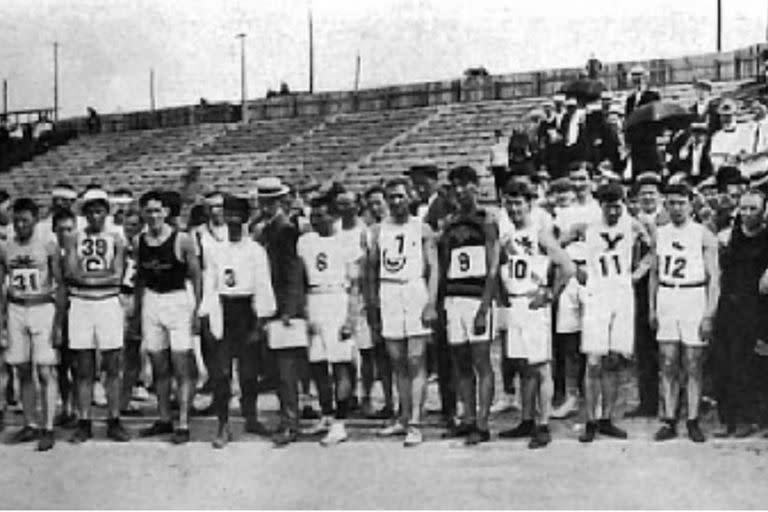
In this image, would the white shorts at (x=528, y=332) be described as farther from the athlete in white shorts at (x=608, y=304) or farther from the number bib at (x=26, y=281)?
the number bib at (x=26, y=281)

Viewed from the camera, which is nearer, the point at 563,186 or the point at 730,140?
the point at 563,186

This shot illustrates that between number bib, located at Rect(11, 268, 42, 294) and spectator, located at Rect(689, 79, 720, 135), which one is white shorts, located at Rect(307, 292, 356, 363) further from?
spectator, located at Rect(689, 79, 720, 135)

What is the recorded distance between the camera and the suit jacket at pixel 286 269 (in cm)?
571

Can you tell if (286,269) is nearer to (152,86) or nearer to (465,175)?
(465,175)

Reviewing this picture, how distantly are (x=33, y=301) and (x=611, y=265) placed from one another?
3.20 m

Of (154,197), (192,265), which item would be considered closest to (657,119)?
(192,265)

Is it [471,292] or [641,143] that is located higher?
[641,143]

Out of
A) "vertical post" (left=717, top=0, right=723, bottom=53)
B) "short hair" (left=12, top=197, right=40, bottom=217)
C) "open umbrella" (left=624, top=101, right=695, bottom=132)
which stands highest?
"vertical post" (left=717, top=0, right=723, bottom=53)

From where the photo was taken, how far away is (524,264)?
18.1ft

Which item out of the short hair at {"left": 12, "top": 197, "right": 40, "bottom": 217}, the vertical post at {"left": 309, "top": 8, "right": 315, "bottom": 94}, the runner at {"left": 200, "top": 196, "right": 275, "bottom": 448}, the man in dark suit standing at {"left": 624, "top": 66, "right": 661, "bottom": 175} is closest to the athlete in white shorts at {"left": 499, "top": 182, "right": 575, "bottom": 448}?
the runner at {"left": 200, "top": 196, "right": 275, "bottom": 448}

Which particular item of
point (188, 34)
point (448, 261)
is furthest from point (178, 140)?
point (448, 261)

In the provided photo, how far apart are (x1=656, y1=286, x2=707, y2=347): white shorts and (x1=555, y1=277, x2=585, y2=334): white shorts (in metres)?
0.57

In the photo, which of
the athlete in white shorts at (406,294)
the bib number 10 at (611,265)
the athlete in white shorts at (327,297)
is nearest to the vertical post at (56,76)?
the athlete in white shorts at (327,297)

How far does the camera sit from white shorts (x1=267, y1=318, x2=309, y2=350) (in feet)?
18.7
